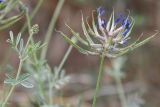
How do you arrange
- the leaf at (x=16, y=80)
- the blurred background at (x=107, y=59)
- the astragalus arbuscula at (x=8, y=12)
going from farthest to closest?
1. the blurred background at (x=107, y=59)
2. the astragalus arbuscula at (x=8, y=12)
3. the leaf at (x=16, y=80)

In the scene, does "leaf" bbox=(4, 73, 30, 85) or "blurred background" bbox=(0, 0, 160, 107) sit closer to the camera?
"leaf" bbox=(4, 73, 30, 85)

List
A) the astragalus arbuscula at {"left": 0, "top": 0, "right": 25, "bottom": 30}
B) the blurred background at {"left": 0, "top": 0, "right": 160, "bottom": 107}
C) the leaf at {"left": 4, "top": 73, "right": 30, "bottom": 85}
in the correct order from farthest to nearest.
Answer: the blurred background at {"left": 0, "top": 0, "right": 160, "bottom": 107} < the astragalus arbuscula at {"left": 0, "top": 0, "right": 25, "bottom": 30} < the leaf at {"left": 4, "top": 73, "right": 30, "bottom": 85}

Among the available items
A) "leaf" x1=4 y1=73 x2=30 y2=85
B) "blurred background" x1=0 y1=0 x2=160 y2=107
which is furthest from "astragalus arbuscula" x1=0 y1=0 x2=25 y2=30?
"blurred background" x1=0 y1=0 x2=160 y2=107

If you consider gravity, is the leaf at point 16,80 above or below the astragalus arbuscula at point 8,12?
below

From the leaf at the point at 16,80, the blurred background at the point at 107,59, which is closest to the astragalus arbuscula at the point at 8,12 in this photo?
the leaf at the point at 16,80

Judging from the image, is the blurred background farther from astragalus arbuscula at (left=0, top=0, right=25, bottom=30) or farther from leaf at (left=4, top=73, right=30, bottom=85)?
leaf at (left=4, top=73, right=30, bottom=85)

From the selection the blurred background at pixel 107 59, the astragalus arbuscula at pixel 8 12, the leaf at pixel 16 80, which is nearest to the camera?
the leaf at pixel 16 80

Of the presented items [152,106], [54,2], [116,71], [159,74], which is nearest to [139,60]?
[159,74]

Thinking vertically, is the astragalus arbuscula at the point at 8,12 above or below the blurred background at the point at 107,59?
below

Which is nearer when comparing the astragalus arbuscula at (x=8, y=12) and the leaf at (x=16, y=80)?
the leaf at (x=16, y=80)

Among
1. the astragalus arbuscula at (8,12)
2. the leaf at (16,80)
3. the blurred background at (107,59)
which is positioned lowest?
the leaf at (16,80)

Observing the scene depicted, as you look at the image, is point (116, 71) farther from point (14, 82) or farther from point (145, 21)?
point (145, 21)

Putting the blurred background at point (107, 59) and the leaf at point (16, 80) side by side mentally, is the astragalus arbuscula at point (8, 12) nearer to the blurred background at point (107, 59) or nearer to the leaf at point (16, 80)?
the leaf at point (16, 80)
